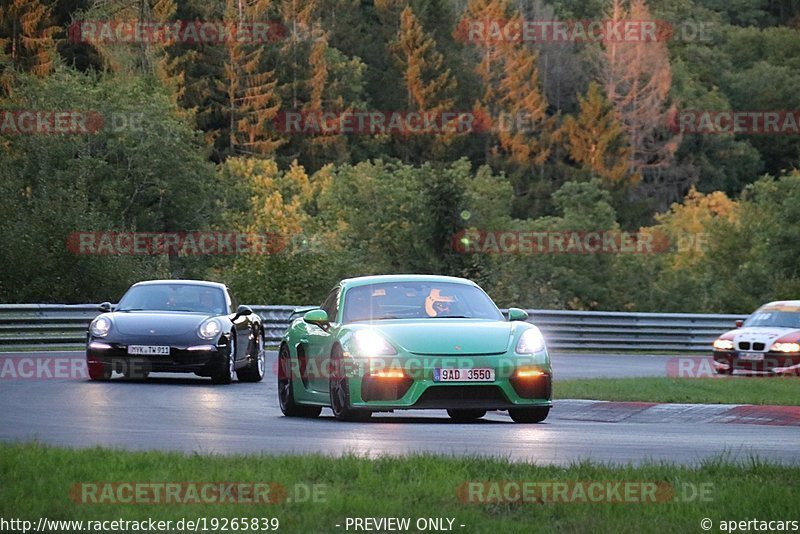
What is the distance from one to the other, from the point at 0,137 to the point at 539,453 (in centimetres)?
5990

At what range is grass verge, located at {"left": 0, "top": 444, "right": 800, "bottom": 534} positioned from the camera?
28.5ft

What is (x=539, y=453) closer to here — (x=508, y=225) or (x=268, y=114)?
(x=508, y=225)

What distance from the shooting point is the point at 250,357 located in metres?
24.6

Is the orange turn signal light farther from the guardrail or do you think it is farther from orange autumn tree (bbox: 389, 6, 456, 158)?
orange autumn tree (bbox: 389, 6, 456, 158)

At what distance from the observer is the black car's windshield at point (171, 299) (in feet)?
78.7

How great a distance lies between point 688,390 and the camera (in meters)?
22.2

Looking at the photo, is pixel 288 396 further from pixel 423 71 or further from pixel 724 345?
pixel 423 71

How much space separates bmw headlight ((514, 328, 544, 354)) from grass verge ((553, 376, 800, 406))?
14.0 feet

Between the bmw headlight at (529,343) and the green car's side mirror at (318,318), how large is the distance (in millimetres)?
1978

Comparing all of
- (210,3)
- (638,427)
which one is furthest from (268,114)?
(638,427)

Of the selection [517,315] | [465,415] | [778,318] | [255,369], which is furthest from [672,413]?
[778,318]

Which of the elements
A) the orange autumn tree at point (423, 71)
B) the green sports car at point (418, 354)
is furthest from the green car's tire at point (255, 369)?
the orange autumn tree at point (423, 71)

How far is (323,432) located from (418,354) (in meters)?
1.22

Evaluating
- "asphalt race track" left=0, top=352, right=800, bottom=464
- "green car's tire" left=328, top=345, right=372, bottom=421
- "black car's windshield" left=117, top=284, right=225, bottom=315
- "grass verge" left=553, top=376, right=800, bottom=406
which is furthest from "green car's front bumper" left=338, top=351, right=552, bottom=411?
"black car's windshield" left=117, top=284, right=225, bottom=315
